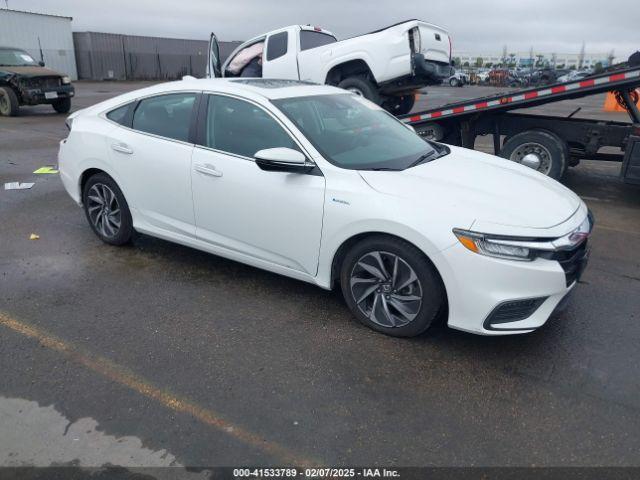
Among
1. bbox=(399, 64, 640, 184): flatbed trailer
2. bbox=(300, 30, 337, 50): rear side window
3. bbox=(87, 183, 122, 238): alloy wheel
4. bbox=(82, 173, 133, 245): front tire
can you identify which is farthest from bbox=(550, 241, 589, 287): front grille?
bbox=(300, 30, 337, 50): rear side window

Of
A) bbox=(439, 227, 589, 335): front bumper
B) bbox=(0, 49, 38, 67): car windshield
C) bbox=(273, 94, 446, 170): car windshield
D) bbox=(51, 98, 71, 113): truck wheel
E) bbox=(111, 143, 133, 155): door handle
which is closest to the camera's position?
bbox=(439, 227, 589, 335): front bumper

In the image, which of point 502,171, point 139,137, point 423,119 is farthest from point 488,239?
point 423,119

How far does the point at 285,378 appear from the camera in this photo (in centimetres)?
312

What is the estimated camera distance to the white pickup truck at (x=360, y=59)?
925 centimetres

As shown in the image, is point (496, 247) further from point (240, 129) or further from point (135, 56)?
point (135, 56)

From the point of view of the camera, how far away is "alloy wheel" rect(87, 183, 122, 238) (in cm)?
488

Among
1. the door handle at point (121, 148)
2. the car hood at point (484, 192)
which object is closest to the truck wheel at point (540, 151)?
the car hood at point (484, 192)

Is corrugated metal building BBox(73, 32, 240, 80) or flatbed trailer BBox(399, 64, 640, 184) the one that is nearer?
flatbed trailer BBox(399, 64, 640, 184)

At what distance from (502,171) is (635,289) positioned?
1.57m

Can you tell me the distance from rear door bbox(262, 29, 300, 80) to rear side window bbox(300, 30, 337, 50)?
0.58 feet

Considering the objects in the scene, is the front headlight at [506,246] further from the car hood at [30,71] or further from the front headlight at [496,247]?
the car hood at [30,71]

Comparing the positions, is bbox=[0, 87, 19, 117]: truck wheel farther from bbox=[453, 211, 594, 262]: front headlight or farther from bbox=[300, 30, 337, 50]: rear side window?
bbox=[453, 211, 594, 262]: front headlight

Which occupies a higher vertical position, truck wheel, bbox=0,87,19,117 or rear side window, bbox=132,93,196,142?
rear side window, bbox=132,93,196,142

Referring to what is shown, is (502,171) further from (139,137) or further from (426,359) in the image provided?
(139,137)
